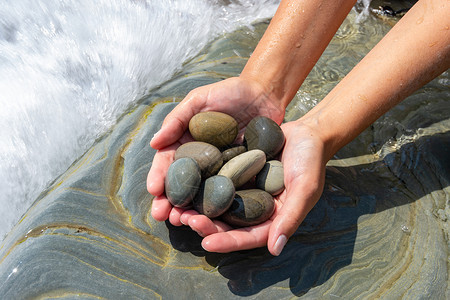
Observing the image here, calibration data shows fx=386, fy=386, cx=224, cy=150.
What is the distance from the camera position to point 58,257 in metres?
1.87

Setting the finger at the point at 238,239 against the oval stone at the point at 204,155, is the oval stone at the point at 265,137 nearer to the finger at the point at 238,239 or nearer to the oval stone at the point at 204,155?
the oval stone at the point at 204,155

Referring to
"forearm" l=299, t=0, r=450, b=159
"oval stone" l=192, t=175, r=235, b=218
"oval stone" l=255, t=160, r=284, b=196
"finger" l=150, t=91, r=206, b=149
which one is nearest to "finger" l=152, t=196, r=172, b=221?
"oval stone" l=192, t=175, r=235, b=218

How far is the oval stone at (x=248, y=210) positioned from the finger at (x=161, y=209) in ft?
0.92

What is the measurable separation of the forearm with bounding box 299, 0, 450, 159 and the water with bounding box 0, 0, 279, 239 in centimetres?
160

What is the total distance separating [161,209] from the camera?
6.33ft

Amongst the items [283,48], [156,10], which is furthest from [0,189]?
[156,10]

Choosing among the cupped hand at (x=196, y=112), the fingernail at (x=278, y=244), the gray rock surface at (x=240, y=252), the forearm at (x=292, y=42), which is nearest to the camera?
the fingernail at (x=278, y=244)

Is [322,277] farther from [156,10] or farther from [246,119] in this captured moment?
[156,10]

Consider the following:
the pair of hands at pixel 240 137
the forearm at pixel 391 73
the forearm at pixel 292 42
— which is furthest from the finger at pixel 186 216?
the forearm at pixel 292 42

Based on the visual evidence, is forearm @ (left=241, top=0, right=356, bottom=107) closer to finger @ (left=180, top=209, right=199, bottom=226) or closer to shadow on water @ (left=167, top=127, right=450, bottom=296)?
shadow on water @ (left=167, top=127, right=450, bottom=296)

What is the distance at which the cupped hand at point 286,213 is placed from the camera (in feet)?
5.81

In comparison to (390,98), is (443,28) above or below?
above

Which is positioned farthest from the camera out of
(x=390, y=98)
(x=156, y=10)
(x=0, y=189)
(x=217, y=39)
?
(x=156, y=10)

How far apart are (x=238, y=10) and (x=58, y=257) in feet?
10.7
